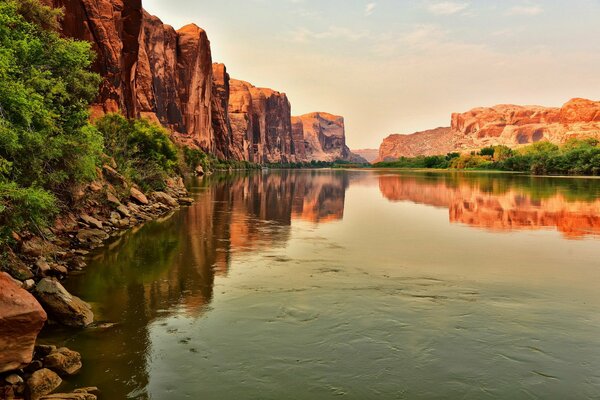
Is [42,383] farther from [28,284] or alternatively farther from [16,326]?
[28,284]

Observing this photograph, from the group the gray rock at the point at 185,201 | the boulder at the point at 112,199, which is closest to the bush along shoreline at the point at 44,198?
the boulder at the point at 112,199

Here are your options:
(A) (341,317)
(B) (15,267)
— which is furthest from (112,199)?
(A) (341,317)

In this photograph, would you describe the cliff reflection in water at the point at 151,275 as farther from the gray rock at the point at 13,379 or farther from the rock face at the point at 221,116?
the rock face at the point at 221,116

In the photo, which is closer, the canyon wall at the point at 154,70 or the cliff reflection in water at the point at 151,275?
the cliff reflection in water at the point at 151,275

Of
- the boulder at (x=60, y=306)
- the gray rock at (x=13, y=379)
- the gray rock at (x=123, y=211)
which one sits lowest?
the gray rock at (x=13, y=379)

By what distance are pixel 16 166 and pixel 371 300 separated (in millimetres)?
10767

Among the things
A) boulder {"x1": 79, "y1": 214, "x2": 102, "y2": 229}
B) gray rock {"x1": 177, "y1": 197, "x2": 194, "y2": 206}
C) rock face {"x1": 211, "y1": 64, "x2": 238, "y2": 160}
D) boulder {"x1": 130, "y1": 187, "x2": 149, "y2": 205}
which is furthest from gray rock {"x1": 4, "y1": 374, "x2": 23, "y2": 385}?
rock face {"x1": 211, "y1": 64, "x2": 238, "y2": 160}

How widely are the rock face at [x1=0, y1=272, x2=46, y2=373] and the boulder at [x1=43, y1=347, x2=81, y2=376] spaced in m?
0.40

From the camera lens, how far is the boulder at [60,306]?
9734 mm

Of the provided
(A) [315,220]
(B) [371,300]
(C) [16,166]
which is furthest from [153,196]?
(B) [371,300]

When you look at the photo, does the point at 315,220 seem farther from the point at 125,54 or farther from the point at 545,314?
the point at 125,54

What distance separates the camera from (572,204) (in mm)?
35281

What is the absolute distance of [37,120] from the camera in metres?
13.7

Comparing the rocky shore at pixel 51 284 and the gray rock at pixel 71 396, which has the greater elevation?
the rocky shore at pixel 51 284
